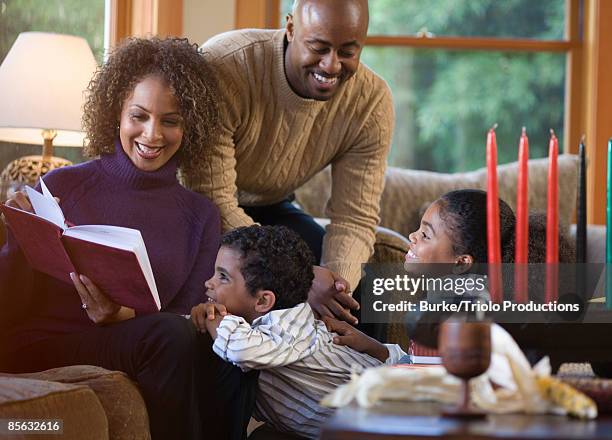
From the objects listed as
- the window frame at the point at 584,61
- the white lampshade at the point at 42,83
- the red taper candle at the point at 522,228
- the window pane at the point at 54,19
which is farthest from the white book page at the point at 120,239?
the window frame at the point at 584,61

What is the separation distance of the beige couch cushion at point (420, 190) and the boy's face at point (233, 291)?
1.52 meters

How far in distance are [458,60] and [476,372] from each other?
3583 mm

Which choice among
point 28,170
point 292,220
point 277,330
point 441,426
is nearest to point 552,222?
point 441,426

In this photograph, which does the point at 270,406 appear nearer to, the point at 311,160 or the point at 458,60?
the point at 311,160

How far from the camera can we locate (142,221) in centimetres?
242

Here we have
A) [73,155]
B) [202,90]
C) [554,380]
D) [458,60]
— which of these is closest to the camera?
[554,380]

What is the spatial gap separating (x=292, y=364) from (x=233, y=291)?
0.20 metres

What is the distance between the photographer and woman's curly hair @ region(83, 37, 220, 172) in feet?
8.23

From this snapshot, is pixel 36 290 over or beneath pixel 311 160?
beneath

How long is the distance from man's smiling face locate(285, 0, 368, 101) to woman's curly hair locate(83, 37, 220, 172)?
23 centimetres

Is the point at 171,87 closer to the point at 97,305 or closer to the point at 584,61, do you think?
the point at 97,305

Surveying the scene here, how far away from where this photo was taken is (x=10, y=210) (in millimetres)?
2102

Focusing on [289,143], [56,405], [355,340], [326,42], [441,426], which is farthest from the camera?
[289,143]

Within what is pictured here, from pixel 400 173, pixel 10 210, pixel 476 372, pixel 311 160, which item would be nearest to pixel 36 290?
pixel 10 210
